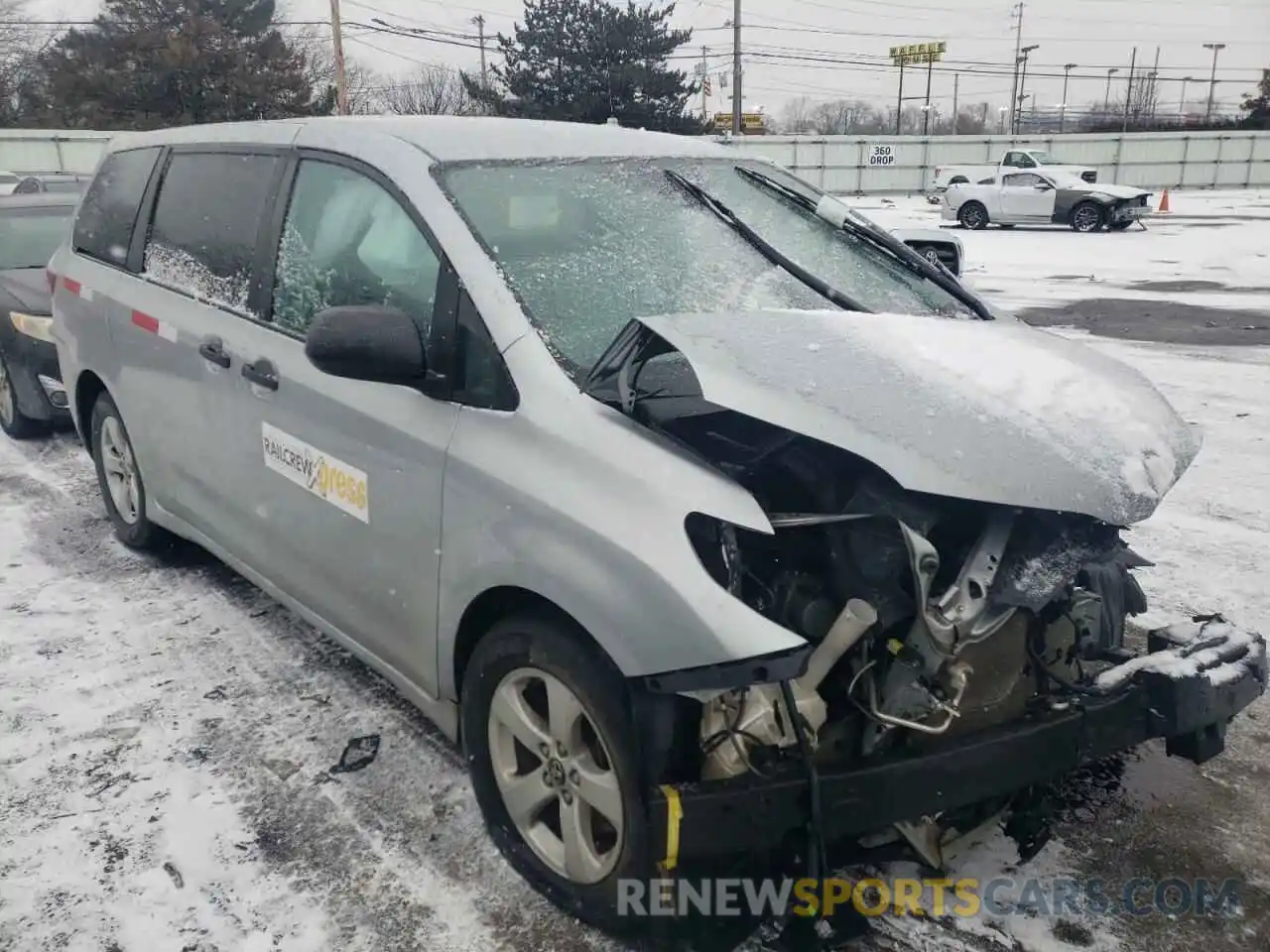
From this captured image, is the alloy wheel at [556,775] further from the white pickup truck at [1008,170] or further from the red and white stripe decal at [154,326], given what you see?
the white pickup truck at [1008,170]


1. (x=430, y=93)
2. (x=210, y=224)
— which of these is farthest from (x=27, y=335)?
(x=430, y=93)

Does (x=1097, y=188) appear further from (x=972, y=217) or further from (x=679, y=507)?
(x=679, y=507)

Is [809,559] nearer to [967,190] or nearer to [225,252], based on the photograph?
[225,252]

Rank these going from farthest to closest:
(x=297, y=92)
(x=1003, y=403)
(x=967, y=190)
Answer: (x=297, y=92), (x=967, y=190), (x=1003, y=403)

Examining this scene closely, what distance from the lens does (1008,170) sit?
83.4 feet

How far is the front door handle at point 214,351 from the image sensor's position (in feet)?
11.5

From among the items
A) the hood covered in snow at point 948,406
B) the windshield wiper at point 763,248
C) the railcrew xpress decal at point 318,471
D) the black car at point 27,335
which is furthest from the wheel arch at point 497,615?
the black car at point 27,335

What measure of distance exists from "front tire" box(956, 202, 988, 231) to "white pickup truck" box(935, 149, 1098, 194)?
2.00 ft

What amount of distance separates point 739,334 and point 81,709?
268cm

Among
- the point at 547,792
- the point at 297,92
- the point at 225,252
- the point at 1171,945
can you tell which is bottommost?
the point at 1171,945

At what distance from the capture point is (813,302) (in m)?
2.95

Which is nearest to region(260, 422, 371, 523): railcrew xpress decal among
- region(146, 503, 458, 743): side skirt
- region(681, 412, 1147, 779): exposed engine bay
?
region(146, 503, 458, 743): side skirt

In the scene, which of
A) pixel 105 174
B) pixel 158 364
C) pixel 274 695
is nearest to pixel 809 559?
pixel 274 695

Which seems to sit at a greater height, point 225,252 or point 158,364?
point 225,252
